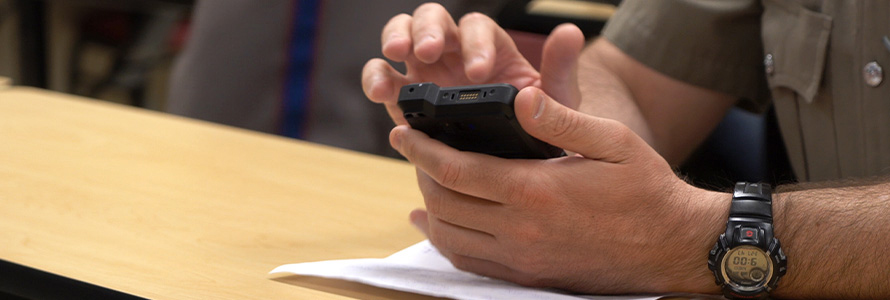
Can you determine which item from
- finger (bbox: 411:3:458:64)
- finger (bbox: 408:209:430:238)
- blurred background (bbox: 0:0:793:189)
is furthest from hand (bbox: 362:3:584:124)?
blurred background (bbox: 0:0:793:189)

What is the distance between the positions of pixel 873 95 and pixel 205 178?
0.70m

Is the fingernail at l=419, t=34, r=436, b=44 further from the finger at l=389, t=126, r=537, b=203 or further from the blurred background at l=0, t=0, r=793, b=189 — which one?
the blurred background at l=0, t=0, r=793, b=189

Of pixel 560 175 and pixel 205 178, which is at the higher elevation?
pixel 560 175

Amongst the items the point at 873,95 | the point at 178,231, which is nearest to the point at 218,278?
the point at 178,231

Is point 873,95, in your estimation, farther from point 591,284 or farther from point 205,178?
point 205,178

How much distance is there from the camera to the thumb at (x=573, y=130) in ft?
1.81

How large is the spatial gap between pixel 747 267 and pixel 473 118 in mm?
218

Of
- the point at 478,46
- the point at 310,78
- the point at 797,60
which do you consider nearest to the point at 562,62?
Result: the point at 478,46

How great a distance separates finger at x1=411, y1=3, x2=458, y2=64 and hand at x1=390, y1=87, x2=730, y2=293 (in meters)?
0.14

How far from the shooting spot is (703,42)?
3.50 feet

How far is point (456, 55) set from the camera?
2.75 feet

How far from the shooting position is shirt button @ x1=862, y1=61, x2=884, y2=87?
2.81ft

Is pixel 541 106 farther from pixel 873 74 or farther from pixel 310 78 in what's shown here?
pixel 310 78

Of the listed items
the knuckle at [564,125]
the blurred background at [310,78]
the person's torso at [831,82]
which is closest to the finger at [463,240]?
the knuckle at [564,125]
